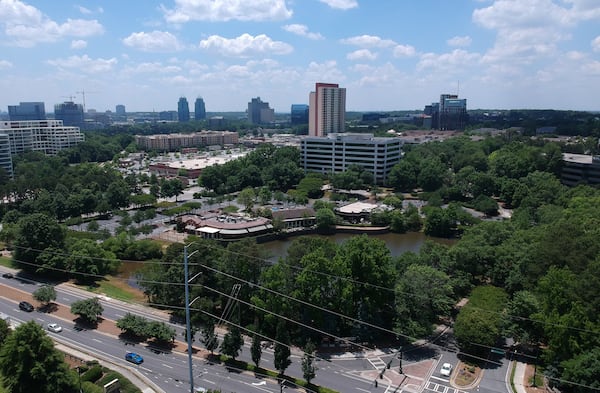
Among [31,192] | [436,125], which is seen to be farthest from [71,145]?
[436,125]

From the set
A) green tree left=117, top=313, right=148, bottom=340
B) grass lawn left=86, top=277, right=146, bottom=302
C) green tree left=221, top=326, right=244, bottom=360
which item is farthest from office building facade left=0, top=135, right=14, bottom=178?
green tree left=221, top=326, right=244, bottom=360

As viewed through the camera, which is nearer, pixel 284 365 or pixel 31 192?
pixel 284 365

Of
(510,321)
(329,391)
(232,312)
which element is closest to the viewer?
(329,391)

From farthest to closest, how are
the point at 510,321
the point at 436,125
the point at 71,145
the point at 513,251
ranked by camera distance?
the point at 436,125
the point at 71,145
the point at 513,251
the point at 510,321

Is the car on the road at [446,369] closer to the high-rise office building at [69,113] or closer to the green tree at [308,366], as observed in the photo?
the green tree at [308,366]

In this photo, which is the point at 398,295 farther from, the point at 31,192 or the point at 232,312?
the point at 31,192

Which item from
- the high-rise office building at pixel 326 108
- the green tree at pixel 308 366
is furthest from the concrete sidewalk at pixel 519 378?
the high-rise office building at pixel 326 108

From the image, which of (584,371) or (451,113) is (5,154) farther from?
(451,113)
